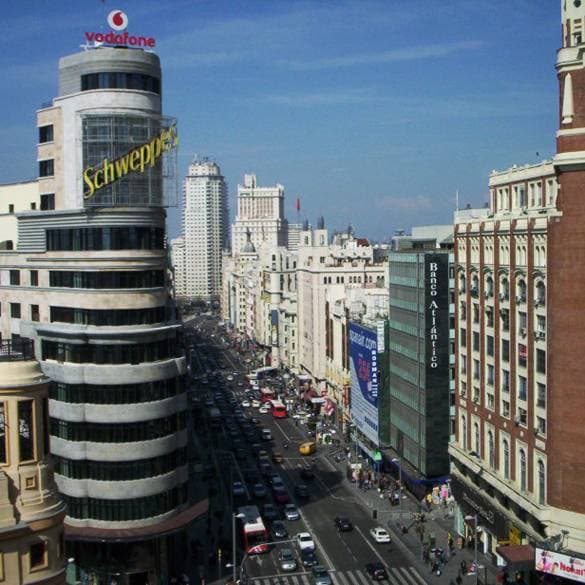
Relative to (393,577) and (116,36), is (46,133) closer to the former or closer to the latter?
(116,36)

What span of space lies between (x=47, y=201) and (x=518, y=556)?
48.8 metres

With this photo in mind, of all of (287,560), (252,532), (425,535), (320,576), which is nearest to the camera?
(320,576)

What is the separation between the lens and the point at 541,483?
6969 centimetres

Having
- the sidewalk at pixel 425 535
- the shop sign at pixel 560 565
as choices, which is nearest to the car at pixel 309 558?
the sidewalk at pixel 425 535

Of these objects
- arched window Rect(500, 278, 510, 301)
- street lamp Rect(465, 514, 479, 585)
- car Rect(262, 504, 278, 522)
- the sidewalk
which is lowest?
the sidewalk

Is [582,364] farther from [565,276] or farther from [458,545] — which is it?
[458,545]

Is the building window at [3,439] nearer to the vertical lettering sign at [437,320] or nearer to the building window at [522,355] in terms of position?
the building window at [522,355]

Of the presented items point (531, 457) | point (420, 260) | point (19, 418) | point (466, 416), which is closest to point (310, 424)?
point (420, 260)

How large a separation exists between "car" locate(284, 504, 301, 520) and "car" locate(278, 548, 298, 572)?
34.9 ft

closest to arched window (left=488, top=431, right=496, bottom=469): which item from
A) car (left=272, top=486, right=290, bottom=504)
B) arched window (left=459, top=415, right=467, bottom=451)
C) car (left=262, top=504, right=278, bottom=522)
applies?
arched window (left=459, top=415, right=467, bottom=451)

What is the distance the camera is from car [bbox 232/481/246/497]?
107975 mm

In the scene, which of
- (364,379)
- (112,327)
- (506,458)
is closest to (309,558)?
(506,458)

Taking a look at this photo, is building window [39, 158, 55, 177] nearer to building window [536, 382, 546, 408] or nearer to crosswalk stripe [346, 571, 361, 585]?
crosswalk stripe [346, 571, 361, 585]

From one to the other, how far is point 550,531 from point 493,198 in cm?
3132
